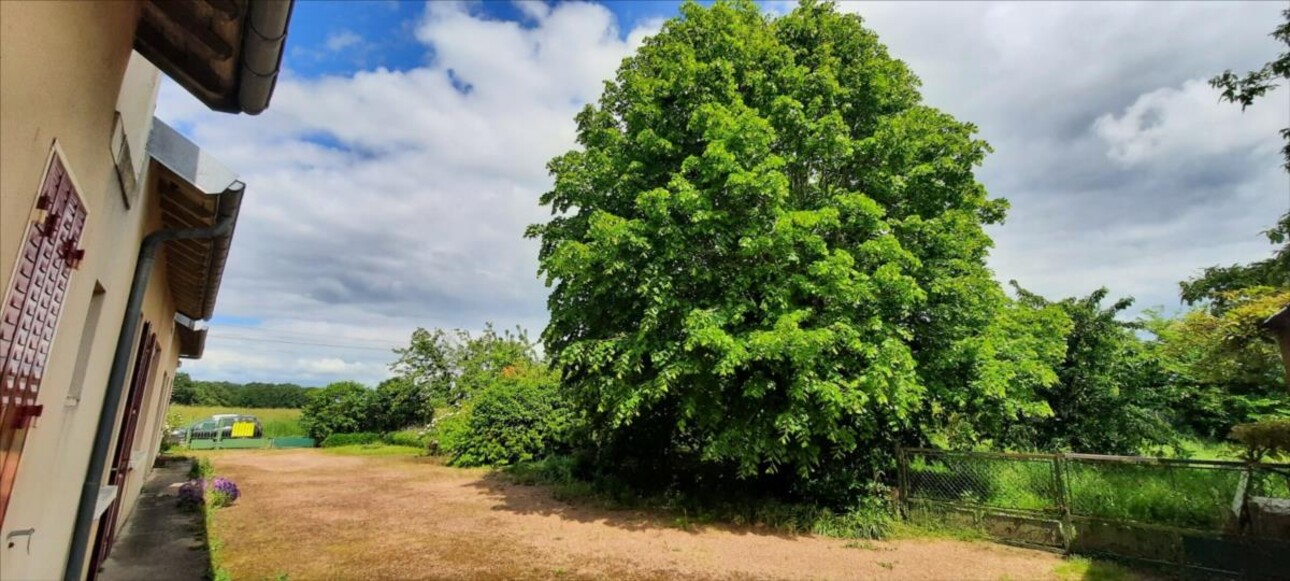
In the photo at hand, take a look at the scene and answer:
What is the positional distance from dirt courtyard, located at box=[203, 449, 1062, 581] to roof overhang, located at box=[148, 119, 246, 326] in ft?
14.0

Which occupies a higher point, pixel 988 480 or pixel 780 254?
pixel 780 254

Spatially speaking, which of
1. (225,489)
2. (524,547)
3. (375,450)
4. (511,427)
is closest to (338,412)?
(375,450)

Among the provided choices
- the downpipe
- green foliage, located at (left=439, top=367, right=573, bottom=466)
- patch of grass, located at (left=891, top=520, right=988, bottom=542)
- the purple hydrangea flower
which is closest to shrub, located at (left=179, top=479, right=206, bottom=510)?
the purple hydrangea flower

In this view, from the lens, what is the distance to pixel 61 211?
7.18 ft

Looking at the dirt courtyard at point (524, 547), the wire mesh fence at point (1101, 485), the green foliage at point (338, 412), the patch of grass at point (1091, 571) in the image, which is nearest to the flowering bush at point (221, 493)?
the dirt courtyard at point (524, 547)

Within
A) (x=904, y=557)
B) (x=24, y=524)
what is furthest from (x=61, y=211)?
(x=904, y=557)

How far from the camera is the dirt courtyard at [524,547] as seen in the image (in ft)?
26.0

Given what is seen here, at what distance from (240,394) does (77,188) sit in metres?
76.1

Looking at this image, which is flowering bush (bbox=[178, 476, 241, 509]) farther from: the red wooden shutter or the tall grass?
the tall grass

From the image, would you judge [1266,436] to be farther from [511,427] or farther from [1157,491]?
[511,427]

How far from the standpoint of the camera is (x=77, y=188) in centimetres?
231

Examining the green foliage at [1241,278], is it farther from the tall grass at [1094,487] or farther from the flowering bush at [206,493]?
the flowering bush at [206,493]

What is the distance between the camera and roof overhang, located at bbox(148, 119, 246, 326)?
3.63 m

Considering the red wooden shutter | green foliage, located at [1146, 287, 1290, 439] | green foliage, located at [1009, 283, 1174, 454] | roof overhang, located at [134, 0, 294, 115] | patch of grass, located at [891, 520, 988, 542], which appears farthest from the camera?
green foliage, located at [1009, 283, 1174, 454]
